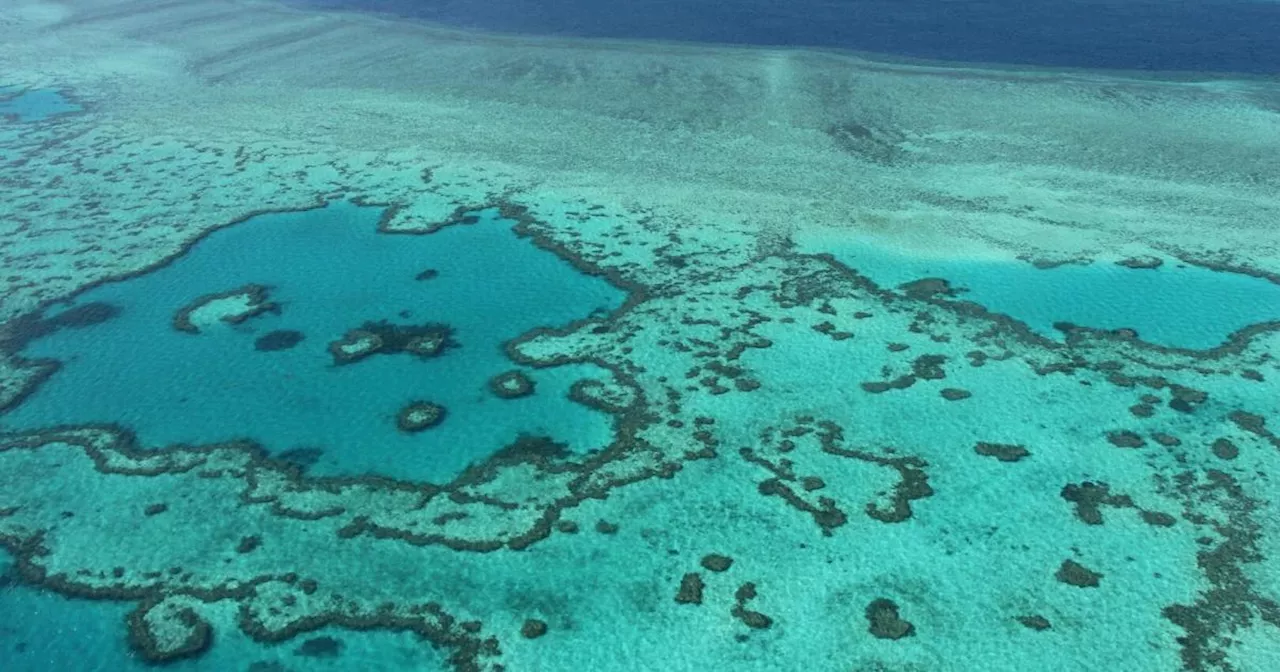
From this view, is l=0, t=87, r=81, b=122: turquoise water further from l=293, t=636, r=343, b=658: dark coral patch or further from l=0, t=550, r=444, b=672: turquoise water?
l=293, t=636, r=343, b=658: dark coral patch

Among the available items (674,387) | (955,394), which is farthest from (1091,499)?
(674,387)

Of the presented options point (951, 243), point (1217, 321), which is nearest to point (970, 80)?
point (951, 243)

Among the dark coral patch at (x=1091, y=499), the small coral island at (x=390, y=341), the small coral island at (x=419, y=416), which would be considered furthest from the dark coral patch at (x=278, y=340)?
the dark coral patch at (x=1091, y=499)

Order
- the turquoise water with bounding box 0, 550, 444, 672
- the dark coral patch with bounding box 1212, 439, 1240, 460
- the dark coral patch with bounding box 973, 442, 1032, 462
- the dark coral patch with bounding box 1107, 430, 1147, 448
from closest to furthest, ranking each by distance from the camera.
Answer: the turquoise water with bounding box 0, 550, 444, 672
the dark coral patch with bounding box 1212, 439, 1240, 460
the dark coral patch with bounding box 973, 442, 1032, 462
the dark coral patch with bounding box 1107, 430, 1147, 448

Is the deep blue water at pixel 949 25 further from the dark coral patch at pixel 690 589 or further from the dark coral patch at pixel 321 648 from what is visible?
the dark coral patch at pixel 321 648

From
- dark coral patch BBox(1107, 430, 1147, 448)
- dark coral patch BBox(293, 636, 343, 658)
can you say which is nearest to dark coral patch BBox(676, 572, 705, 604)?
dark coral patch BBox(293, 636, 343, 658)

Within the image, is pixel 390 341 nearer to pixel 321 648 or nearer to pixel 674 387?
pixel 674 387

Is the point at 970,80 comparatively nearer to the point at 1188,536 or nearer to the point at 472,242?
the point at 472,242
